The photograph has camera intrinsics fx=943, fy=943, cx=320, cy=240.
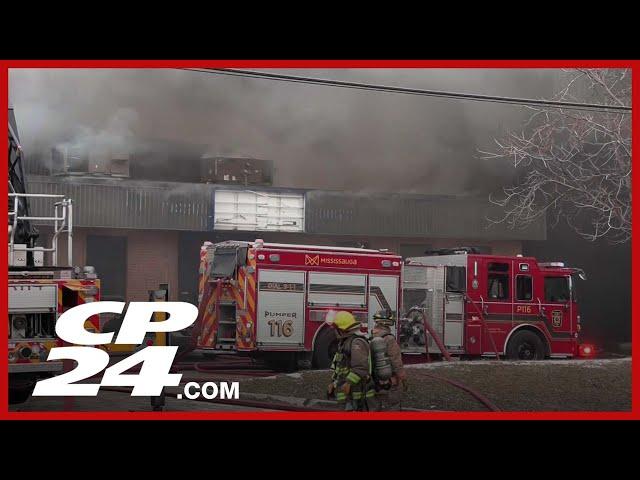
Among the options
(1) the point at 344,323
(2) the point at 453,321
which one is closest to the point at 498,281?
(2) the point at 453,321

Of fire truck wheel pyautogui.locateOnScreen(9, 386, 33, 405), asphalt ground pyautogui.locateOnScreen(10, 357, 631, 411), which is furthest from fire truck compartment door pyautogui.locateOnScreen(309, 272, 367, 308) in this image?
fire truck wheel pyautogui.locateOnScreen(9, 386, 33, 405)

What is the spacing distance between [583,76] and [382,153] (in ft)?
11.3

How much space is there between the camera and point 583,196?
15.7 meters

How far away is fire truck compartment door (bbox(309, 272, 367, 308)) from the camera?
13.3 m

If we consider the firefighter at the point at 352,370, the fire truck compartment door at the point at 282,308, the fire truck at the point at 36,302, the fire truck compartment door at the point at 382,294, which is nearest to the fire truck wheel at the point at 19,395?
the fire truck at the point at 36,302

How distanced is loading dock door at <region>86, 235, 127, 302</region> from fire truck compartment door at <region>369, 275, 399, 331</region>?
3.51 m

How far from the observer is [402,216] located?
586 inches

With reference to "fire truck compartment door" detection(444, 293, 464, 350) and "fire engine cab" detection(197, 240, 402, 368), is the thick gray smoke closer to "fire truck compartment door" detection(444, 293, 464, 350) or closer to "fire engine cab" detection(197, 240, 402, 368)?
"fire engine cab" detection(197, 240, 402, 368)

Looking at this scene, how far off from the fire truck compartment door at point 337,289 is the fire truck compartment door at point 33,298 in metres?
4.73

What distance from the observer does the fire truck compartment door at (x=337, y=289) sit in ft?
43.5

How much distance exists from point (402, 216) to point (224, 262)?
3.05 metres
